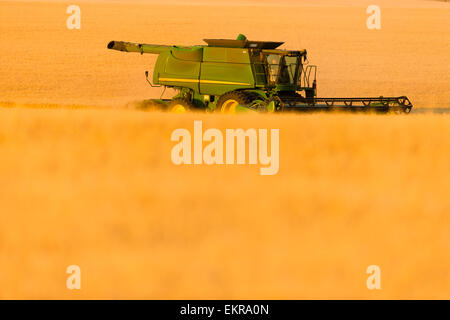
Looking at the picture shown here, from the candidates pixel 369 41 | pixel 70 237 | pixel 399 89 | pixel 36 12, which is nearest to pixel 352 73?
pixel 399 89

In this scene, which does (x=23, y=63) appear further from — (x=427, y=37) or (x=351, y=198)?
(x=351, y=198)

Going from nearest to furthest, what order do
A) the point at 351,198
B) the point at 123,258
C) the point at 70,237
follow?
the point at 123,258
the point at 70,237
the point at 351,198

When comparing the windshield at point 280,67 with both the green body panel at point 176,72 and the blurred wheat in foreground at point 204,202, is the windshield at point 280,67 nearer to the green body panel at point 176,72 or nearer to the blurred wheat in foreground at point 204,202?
the green body panel at point 176,72

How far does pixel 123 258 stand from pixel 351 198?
2.98 metres

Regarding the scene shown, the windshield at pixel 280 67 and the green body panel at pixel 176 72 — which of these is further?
the green body panel at pixel 176 72

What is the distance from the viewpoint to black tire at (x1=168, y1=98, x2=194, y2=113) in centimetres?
1852

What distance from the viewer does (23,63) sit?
34.5 meters

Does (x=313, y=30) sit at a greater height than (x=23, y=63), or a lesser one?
greater

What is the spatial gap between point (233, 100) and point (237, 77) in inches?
21.7

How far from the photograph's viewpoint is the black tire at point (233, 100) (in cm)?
1766

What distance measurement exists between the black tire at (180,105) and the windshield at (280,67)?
5.86 feet
